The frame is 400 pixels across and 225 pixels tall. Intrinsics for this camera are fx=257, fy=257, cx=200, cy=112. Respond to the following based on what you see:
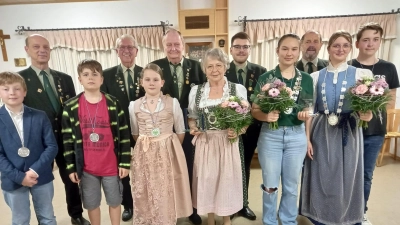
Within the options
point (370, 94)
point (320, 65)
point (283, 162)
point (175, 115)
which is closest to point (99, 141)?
point (175, 115)

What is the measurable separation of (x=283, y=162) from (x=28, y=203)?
194cm

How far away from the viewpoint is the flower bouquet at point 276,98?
66.8 inches

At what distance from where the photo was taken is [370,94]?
5.62 ft

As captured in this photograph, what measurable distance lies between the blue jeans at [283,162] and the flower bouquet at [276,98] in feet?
0.80

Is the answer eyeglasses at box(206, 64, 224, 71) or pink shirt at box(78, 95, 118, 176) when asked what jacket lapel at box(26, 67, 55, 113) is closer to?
pink shirt at box(78, 95, 118, 176)

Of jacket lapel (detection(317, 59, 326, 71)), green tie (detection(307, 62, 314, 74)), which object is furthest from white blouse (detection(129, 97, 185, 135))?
jacket lapel (detection(317, 59, 326, 71))

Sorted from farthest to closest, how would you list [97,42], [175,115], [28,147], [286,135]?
[97,42]
[175,115]
[286,135]
[28,147]

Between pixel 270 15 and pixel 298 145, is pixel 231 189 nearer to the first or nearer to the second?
pixel 298 145

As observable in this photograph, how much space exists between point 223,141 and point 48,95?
152cm

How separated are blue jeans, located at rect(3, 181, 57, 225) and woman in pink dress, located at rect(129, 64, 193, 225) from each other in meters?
0.63

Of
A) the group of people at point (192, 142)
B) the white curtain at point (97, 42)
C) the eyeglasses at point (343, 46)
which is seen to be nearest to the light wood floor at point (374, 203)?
the group of people at point (192, 142)

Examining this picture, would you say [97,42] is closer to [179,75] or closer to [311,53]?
[179,75]

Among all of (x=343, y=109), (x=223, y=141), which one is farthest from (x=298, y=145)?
(x=223, y=141)

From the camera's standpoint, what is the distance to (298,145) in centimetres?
192
